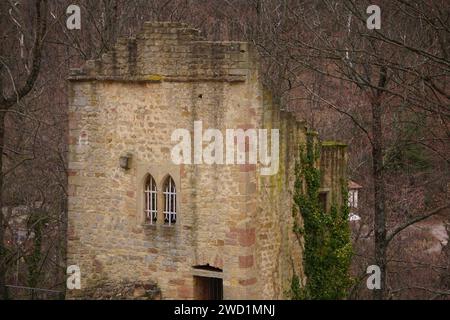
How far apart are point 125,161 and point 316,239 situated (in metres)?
4.11

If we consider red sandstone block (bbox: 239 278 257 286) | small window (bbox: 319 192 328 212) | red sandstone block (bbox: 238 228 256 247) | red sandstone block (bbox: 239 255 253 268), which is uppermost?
small window (bbox: 319 192 328 212)

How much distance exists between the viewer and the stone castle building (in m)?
16.9

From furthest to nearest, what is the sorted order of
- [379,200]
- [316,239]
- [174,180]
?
1. [379,200]
2. [316,239]
3. [174,180]

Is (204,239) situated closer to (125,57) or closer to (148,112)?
(148,112)

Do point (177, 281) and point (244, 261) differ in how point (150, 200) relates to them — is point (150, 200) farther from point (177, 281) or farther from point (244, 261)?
point (244, 261)

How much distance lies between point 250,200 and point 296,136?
1.85 meters

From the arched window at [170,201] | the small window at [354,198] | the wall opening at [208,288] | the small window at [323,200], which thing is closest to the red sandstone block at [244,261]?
the wall opening at [208,288]

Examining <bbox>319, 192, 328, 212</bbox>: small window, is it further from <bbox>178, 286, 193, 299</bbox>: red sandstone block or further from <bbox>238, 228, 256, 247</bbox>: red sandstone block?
<bbox>178, 286, 193, 299</bbox>: red sandstone block

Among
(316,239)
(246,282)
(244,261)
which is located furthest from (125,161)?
(316,239)

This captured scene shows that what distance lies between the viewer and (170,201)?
1755cm

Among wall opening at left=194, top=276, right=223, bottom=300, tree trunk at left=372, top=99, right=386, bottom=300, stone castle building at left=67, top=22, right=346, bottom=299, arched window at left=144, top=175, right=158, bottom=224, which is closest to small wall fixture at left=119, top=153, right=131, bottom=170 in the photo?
stone castle building at left=67, top=22, right=346, bottom=299

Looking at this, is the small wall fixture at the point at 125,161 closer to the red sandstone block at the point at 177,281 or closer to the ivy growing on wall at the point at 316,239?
the red sandstone block at the point at 177,281

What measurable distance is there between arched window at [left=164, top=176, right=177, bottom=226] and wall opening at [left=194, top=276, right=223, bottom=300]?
48.1 inches

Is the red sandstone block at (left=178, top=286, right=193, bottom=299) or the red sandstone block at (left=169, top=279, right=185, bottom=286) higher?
the red sandstone block at (left=169, top=279, right=185, bottom=286)
